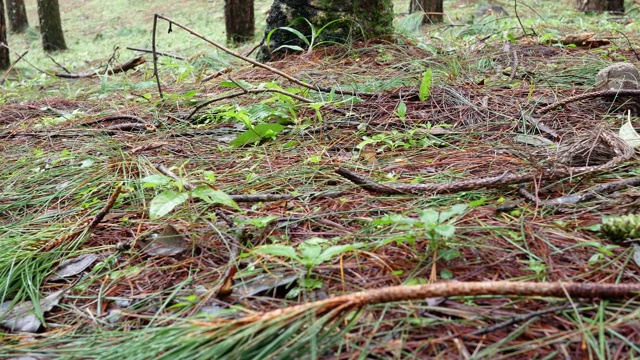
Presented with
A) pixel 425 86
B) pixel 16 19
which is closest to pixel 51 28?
pixel 16 19

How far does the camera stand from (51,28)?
930 cm

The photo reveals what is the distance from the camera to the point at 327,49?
11.7 ft

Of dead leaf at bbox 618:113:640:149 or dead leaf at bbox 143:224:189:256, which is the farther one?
dead leaf at bbox 618:113:640:149

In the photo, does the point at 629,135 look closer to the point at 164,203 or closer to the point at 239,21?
the point at 164,203

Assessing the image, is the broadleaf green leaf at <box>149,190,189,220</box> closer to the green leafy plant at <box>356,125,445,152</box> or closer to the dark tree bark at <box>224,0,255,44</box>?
the green leafy plant at <box>356,125,445,152</box>

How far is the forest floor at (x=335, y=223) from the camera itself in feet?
3.18

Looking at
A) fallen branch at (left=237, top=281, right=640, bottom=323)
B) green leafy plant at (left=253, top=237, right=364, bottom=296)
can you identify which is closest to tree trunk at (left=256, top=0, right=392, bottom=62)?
green leafy plant at (left=253, top=237, right=364, bottom=296)

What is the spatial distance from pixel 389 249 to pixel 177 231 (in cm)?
60

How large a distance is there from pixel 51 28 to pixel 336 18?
768 centimetres

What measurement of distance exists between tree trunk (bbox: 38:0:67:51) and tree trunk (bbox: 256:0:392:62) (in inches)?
282

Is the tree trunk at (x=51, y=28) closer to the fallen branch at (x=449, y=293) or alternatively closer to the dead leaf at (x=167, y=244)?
the dead leaf at (x=167, y=244)

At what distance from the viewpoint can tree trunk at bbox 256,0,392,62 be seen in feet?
11.9

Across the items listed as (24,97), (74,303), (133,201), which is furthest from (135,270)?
(24,97)

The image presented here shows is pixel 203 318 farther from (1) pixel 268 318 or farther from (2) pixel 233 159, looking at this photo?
(2) pixel 233 159
